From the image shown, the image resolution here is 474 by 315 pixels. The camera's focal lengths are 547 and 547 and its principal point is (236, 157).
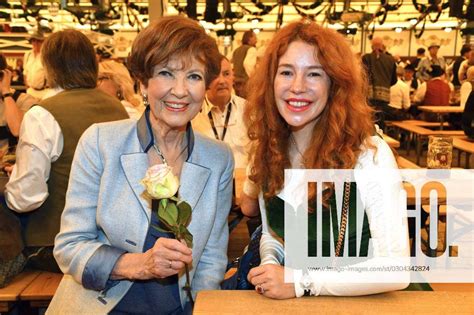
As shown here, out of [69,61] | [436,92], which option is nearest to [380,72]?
[436,92]

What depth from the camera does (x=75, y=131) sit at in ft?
7.50

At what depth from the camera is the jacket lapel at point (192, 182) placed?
1.61m

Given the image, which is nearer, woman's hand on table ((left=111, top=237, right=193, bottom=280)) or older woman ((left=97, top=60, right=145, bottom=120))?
woman's hand on table ((left=111, top=237, right=193, bottom=280))

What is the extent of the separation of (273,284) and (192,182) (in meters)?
0.45

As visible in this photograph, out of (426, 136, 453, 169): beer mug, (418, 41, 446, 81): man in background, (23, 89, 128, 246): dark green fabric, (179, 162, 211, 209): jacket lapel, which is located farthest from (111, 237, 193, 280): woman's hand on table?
(418, 41, 446, 81): man in background

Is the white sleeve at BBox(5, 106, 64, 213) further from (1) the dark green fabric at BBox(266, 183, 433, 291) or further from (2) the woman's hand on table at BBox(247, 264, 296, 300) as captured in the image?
(2) the woman's hand on table at BBox(247, 264, 296, 300)

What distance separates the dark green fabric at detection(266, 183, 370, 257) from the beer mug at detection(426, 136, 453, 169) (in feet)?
5.19

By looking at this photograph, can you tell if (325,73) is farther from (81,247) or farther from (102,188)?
(81,247)

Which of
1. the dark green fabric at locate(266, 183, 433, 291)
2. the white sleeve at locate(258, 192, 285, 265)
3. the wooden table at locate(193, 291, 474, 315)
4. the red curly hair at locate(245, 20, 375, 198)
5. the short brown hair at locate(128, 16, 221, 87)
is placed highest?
the short brown hair at locate(128, 16, 221, 87)

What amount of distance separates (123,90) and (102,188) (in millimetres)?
Result: 2585

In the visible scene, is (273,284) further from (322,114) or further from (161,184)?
(322,114)

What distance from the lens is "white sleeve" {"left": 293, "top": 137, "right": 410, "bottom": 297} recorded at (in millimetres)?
1299

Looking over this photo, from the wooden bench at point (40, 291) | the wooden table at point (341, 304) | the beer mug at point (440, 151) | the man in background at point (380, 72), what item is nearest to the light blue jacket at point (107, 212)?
the wooden table at point (341, 304)

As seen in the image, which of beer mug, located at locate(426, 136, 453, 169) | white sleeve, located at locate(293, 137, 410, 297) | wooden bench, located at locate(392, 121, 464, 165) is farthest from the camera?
wooden bench, located at locate(392, 121, 464, 165)
